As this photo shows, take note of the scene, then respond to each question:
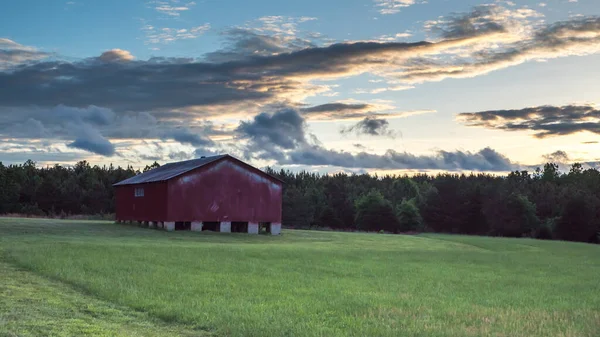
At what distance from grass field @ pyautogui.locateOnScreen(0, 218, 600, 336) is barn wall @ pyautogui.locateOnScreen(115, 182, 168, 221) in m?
26.0

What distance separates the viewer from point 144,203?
70.8 m

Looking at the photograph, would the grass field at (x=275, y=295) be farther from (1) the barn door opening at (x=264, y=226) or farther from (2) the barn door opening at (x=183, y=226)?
(1) the barn door opening at (x=264, y=226)

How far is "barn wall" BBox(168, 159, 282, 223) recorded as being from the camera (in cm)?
6588

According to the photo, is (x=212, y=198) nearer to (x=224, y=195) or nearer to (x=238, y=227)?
(x=224, y=195)

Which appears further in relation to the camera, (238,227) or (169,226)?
(238,227)

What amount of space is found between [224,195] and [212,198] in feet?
4.59

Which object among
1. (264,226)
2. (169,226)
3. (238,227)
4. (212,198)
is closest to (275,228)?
(264,226)

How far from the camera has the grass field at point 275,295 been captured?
1667 centimetres

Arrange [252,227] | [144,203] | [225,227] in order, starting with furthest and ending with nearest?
[144,203] < [252,227] < [225,227]

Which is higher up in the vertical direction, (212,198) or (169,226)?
(212,198)

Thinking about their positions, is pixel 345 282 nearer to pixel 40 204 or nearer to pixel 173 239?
pixel 173 239

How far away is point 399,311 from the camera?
19.3 metres

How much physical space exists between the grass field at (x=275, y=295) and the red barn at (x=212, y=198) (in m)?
25.6

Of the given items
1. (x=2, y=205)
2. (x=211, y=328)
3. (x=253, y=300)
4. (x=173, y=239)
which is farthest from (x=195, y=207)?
(x=2, y=205)
